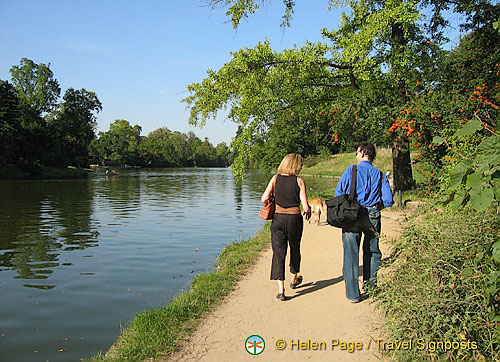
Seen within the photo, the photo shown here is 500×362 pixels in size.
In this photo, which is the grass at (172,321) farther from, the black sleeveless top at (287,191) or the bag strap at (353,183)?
the bag strap at (353,183)

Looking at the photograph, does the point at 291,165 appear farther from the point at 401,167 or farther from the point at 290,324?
the point at 401,167

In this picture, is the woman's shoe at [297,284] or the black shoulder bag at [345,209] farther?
the woman's shoe at [297,284]

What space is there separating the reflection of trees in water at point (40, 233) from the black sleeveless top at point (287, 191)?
5.51 metres

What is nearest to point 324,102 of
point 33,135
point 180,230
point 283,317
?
point 180,230

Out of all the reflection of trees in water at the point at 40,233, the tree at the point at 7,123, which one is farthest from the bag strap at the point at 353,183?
the tree at the point at 7,123

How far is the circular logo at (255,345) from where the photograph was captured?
4113 millimetres

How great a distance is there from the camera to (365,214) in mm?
5414

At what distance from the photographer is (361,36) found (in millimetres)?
14102

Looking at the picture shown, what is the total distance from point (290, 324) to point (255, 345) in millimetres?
645

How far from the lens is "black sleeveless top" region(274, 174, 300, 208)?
18.6 feet

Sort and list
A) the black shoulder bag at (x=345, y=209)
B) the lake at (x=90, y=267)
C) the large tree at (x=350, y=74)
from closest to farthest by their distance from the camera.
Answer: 1. the black shoulder bag at (x=345, y=209)
2. the lake at (x=90, y=267)
3. the large tree at (x=350, y=74)

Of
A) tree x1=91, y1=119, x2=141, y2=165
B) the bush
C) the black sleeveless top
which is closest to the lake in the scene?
the black sleeveless top

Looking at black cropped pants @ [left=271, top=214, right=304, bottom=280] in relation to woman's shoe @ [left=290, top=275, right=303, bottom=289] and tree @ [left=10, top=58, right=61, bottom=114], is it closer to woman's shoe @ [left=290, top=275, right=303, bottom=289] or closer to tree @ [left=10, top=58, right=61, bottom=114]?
woman's shoe @ [left=290, top=275, right=303, bottom=289]

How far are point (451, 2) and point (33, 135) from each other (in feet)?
203
